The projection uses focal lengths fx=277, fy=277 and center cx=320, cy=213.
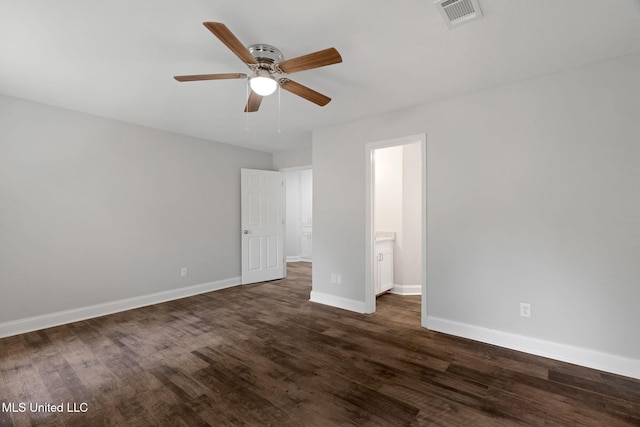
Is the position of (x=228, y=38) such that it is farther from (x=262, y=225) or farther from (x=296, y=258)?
(x=296, y=258)

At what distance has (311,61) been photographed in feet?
6.19

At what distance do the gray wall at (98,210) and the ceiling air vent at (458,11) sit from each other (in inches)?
163

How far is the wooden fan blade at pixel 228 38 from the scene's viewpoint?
4.98ft

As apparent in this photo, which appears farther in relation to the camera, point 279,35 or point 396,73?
point 396,73

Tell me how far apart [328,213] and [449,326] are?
2113 mm

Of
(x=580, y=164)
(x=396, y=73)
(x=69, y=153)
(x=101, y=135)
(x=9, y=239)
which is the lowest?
Result: (x=9, y=239)

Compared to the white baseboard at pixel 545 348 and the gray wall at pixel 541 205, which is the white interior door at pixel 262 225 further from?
the white baseboard at pixel 545 348

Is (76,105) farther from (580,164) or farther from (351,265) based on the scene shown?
(580,164)

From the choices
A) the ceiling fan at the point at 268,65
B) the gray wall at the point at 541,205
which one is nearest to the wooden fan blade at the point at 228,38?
the ceiling fan at the point at 268,65

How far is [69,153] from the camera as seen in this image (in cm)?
348

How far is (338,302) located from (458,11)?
3.46m

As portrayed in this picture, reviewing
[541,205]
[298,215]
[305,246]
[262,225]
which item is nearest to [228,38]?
[541,205]

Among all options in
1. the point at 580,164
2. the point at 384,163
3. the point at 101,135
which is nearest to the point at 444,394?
the point at 580,164

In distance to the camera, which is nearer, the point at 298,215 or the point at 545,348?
the point at 545,348
